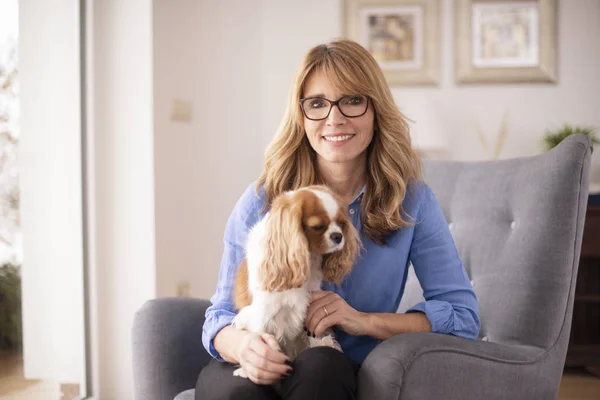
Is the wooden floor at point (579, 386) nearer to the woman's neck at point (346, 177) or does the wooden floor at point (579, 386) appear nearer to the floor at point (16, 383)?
the woman's neck at point (346, 177)

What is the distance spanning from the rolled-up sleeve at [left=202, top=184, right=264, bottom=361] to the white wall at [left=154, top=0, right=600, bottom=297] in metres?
1.78

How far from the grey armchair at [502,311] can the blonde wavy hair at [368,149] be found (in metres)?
0.37

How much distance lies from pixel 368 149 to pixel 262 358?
0.72 metres

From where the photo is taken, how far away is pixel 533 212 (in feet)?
5.84

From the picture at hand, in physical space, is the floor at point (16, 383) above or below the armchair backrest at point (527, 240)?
below

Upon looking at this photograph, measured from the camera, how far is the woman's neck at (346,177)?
176 centimetres

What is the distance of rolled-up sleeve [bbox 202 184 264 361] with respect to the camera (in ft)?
5.20

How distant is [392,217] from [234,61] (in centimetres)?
268

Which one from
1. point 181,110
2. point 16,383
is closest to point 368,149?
point 16,383

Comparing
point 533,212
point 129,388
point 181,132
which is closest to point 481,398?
point 533,212

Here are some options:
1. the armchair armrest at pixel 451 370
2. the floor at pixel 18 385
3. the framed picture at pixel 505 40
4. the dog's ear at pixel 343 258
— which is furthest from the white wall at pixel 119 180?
the framed picture at pixel 505 40

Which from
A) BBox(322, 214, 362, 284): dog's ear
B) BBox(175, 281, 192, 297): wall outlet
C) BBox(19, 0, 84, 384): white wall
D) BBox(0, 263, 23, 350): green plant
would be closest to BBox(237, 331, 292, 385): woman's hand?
BBox(322, 214, 362, 284): dog's ear

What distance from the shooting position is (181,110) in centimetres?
338

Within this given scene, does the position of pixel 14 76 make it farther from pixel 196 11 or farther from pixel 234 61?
pixel 234 61
